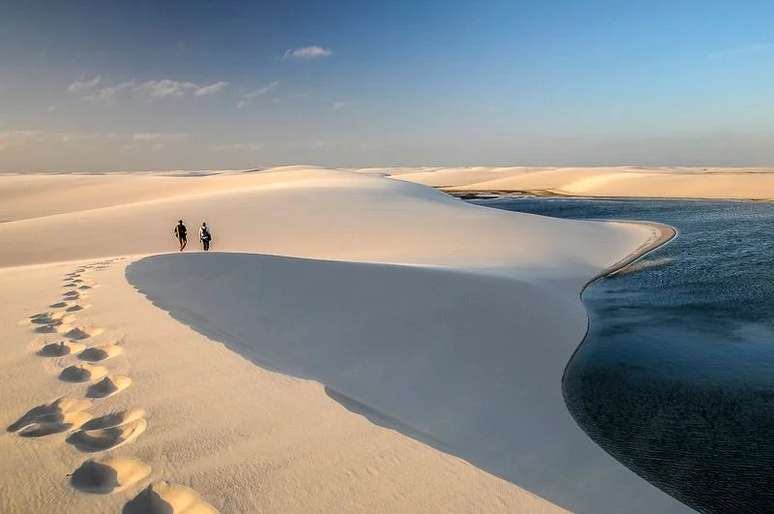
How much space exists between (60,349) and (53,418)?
4.25 feet

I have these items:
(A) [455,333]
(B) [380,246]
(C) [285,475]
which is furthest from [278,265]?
(B) [380,246]

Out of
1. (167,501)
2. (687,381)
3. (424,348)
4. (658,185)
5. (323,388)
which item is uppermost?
(658,185)

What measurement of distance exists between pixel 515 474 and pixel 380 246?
14.6 meters

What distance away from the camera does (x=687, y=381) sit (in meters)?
6.49

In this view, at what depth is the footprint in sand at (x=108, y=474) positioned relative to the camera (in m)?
2.21

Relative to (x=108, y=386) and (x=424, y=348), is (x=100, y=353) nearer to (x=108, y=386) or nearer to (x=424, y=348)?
(x=108, y=386)

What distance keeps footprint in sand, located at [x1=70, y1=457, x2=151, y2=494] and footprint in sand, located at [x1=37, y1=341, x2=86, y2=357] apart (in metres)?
1.86

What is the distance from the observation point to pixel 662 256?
56.6 ft

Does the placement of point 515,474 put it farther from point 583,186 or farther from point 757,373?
point 583,186

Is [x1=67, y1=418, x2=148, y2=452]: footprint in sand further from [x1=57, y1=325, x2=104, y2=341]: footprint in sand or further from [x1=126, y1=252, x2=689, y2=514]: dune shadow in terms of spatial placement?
[x1=57, y1=325, x2=104, y2=341]: footprint in sand

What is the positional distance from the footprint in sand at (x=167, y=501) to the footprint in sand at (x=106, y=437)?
1.62 ft

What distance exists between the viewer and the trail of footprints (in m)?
2.17

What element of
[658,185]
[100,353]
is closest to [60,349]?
[100,353]

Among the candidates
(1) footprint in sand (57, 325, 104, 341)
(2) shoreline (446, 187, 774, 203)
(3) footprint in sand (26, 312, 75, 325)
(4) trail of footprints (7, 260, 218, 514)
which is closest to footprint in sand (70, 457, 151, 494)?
(4) trail of footprints (7, 260, 218, 514)
